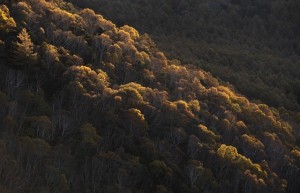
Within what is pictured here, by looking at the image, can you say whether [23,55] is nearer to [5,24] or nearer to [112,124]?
[5,24]

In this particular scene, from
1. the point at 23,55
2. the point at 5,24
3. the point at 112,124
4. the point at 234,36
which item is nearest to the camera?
the point at 112,124

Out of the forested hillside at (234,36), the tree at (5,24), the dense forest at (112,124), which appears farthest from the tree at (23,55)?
the forested hillside at (234,36)

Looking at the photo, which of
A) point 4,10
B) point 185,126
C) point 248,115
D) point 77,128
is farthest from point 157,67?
point 77,128

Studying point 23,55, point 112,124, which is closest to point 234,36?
point 112,124

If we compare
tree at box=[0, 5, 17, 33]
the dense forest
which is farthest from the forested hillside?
tree at box=[0, 5, 17, 33]

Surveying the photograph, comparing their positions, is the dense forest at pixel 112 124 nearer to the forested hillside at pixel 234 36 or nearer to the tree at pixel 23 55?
the tree at pixel 23 55

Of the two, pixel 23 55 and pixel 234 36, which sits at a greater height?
pixel 234 36
